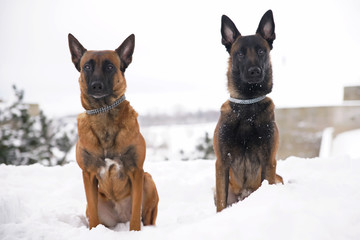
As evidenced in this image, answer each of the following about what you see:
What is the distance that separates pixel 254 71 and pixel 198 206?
2.00 meters

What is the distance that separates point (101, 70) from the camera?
7.79ft

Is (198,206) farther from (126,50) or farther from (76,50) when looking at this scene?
(76,50)

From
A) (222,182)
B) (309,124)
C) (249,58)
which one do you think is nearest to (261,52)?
(249,58)

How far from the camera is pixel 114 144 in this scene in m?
2.33

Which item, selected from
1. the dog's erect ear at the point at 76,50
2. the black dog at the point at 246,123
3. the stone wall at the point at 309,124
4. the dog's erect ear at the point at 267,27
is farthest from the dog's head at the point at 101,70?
the stone wall at the point at 309,124

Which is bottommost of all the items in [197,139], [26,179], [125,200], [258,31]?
[197,139]

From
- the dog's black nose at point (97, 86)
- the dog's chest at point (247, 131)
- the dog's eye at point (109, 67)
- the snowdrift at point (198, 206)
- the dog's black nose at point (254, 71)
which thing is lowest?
the snowdrift at point (198, 206)

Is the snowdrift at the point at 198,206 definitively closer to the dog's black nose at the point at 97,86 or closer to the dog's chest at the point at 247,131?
the dog's chest at the point at 247,131

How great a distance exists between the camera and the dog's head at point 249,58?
245 cm

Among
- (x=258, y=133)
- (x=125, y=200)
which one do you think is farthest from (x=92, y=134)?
(x=258, y=133)

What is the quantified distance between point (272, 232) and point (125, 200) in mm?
1539

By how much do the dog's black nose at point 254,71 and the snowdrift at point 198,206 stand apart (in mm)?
952

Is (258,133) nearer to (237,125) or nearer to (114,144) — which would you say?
(237,125)

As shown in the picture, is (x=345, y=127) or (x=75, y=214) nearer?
(x=75, y=214)
